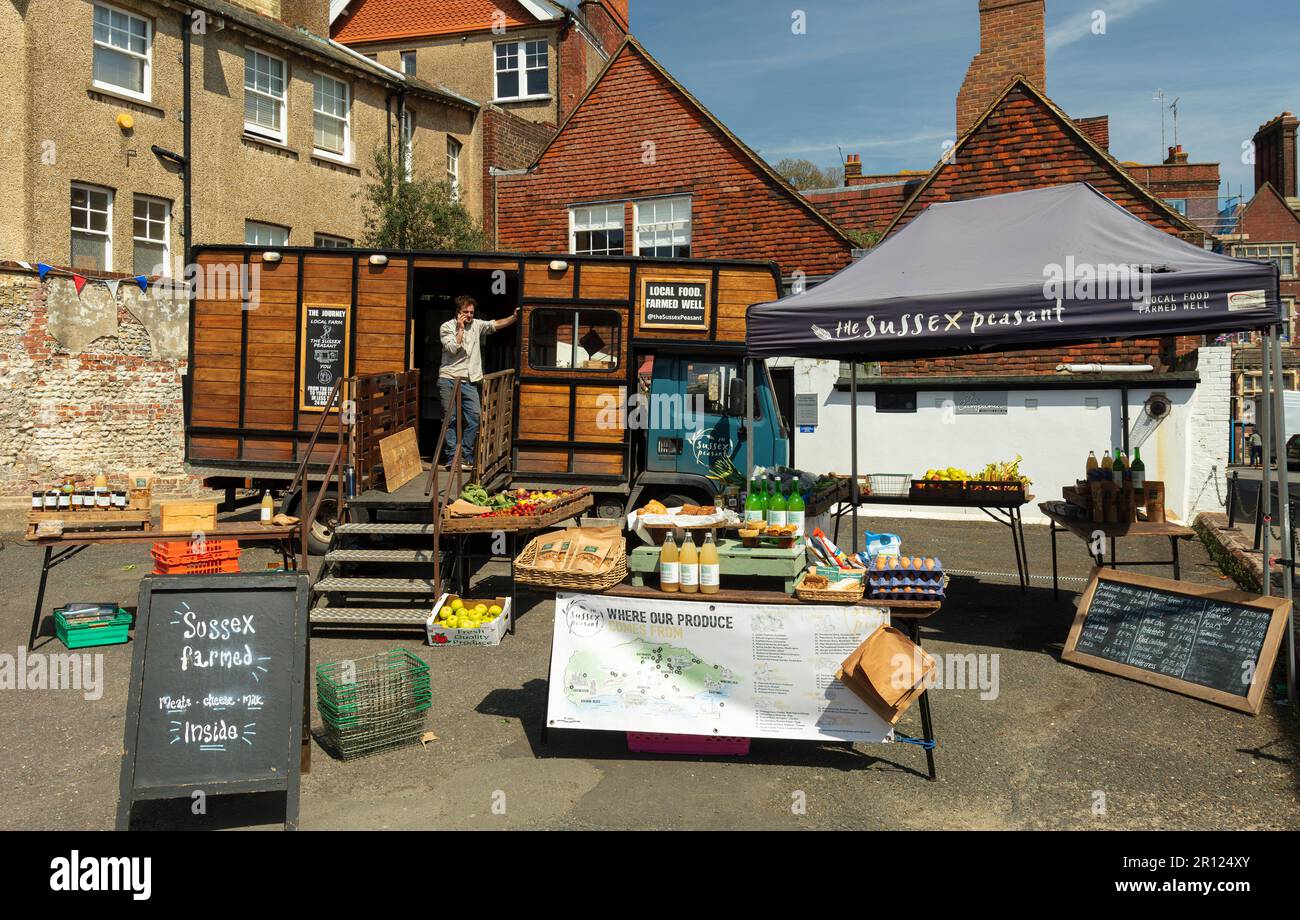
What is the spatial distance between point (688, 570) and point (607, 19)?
26.8 meters

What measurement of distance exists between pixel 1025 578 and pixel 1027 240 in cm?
407

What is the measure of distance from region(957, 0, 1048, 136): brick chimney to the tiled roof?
12725 millimetres

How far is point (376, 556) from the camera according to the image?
30.0 ft

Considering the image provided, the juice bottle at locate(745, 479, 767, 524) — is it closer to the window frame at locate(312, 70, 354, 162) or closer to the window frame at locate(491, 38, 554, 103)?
the window frame at locate(312, 70, 354, 162)

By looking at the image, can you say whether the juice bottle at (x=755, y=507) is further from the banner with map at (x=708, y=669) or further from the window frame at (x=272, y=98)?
the window frame at (x=272, y=98)

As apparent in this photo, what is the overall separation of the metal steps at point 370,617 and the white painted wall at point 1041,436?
30.7ft

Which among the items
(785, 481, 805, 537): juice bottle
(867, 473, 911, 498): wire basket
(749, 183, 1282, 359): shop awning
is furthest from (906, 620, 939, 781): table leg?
(867, 473, 911, 498): wire basket

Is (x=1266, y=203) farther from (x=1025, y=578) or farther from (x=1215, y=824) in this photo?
(x=1215, y=824)

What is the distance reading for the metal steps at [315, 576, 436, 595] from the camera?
8852 mm
